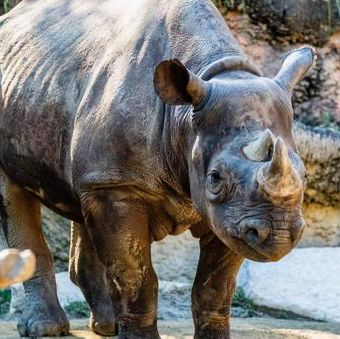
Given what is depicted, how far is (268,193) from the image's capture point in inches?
191

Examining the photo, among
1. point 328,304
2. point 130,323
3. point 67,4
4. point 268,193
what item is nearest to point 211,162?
point 268,193

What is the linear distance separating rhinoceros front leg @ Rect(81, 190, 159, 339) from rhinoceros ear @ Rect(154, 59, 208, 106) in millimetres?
664

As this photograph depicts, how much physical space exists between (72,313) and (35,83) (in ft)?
8.07

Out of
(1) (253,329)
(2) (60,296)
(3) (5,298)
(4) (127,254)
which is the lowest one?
(3) (5,298)

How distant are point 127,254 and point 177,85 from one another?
95 centimetres

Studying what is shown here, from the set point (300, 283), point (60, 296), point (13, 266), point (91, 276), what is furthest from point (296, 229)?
point (60, 296)

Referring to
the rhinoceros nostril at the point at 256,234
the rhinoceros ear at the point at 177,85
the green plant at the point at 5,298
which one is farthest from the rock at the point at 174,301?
the rhinoceros nostril at the point at 256,234

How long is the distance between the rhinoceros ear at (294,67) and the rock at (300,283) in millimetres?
2937

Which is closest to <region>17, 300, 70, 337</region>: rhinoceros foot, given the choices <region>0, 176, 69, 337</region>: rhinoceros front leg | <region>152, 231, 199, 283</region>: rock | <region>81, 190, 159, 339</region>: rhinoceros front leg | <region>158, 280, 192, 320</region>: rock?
<region>0, 176, 69, 337</region>: rhinoceros front leg

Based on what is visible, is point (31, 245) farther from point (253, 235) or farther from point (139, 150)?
point (253, 235)

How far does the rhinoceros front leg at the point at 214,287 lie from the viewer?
609cm

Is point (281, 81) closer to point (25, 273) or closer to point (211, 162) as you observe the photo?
point (211, 162)

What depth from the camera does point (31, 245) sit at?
7277 millimetres

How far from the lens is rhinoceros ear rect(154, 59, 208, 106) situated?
5336 mm
